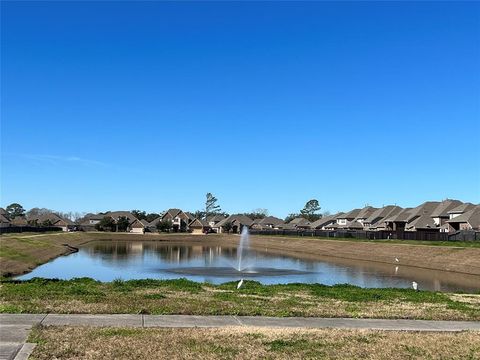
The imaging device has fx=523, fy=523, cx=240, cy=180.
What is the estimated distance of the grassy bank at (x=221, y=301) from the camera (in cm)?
1386

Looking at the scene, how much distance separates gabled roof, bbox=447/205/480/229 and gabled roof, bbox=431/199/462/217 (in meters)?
11.5

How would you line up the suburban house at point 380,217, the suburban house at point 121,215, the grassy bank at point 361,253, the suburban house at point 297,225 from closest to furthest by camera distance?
the grassy bank at point 361,253 < the suburban house at point 380,217 < the suburban house at point 121,215 < the suburban house at point 297,225

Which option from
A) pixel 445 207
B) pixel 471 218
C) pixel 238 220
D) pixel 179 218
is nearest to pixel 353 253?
pixel 471 218

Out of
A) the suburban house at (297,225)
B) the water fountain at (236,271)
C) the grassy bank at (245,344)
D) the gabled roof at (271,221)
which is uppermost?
the gabled roof at (271,221)

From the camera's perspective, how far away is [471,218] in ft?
301

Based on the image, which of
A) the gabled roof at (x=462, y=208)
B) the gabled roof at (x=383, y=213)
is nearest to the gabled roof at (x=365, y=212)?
the gabled roof at (x=383, y=213)

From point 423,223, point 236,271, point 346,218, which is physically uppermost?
point 346,218

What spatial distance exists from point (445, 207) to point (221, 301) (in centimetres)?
10498

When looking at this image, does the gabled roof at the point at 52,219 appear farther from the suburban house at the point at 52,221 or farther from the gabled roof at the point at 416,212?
the gabled roof at the point at 416,212

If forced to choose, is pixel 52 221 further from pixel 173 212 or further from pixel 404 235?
pixel 404 235

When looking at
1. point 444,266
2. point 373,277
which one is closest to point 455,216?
point 444,266

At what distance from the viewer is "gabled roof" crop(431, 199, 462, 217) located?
358ft

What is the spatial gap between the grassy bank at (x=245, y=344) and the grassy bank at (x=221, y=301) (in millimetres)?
2519

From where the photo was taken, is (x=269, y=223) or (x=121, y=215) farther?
(x=269, y=223)
